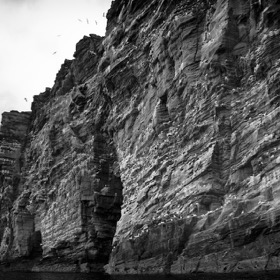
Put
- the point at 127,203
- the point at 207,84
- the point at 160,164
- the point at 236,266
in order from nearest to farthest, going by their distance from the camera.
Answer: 1. the point at 236,266
2. the point at 207,84
3. the point at 160,164
4. the point at 127,203

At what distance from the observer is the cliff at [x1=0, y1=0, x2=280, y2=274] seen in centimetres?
3759

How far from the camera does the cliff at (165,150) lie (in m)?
37.6

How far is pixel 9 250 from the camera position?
282 ft

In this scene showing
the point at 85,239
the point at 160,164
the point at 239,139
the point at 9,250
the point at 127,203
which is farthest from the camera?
the point at 9,250

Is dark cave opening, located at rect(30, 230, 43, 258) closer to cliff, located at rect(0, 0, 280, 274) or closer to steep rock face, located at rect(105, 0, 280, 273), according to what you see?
cliff, located at rect(0, 0, 280, 274)

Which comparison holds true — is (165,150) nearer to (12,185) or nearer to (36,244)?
(36,244)

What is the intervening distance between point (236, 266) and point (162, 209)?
14.2m

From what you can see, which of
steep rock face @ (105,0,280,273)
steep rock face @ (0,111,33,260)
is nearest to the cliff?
steep rock face @ (105,0,280,273)

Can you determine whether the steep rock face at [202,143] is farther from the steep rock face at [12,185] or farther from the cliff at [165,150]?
the steep rock face at [12,185]

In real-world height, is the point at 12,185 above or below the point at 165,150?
above

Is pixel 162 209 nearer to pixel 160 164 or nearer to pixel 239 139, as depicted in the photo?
pixel 160 164

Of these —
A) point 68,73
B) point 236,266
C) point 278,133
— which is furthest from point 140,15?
point 236,266

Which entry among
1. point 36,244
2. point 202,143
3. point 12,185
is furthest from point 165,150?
point 12,185

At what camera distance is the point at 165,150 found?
51.2 metres
